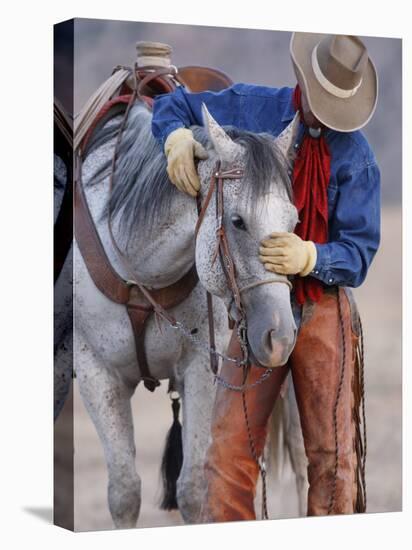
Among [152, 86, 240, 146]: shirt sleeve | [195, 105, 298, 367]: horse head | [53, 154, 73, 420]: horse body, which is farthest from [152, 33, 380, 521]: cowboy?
[53, 154, 73, 420]: horse body

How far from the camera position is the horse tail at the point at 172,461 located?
7070mm

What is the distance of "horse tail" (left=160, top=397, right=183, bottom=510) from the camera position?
707cm

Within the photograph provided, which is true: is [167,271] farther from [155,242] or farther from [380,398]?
[380,398]

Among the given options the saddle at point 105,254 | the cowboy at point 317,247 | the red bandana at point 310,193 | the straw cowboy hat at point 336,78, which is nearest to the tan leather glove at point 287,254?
the cowboy at point 317,247

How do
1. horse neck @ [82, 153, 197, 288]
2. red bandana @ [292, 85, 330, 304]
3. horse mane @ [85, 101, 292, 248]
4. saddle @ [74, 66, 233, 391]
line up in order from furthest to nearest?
red bandana @ [292, 85, 330, 304] < saddle @ [74, 66, 233, 391] < horse neck @ [82, 153, 197, 288] < horse mane @ [85, 101, 292, 248]

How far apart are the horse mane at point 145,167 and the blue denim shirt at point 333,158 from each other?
10 centimetres

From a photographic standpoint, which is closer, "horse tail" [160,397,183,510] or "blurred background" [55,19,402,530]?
"blurred background" [55,19,402,530]

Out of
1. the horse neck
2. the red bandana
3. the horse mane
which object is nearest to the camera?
the horse mane

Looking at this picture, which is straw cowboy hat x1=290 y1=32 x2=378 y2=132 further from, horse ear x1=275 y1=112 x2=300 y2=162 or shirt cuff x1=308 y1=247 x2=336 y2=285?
shirt cuff x1=308 y1=247 x2=336 y2=285

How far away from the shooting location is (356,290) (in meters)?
7.44

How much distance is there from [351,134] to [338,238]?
52 cm

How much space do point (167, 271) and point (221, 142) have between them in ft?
2.18

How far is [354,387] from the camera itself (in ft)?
24.5

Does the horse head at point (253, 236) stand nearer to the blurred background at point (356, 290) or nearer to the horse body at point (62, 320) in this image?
the blurred background at point (356, 290)
